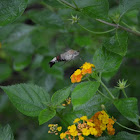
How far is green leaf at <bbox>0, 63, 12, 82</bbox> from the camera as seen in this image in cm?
262

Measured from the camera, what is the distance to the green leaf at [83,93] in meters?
1.08

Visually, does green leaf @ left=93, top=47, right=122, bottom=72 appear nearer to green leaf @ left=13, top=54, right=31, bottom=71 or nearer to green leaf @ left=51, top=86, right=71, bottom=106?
green leaf @ left=51, top=86, right=71, bottom=106

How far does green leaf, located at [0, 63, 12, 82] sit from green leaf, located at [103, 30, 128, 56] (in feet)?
4.96

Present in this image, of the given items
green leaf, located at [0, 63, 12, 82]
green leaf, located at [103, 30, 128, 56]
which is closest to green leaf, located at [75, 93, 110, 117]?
green leaf, located at [103, 30, 128, 56]

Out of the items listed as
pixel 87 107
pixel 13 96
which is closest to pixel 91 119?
pixel 87 107

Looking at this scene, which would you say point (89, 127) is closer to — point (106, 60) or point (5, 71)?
point (106, 60)

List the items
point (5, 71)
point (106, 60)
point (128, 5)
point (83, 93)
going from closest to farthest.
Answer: point (83, 93) < point (106, 60) < point (128, 5) < point (5, 71)

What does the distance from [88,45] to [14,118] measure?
116 centimetres

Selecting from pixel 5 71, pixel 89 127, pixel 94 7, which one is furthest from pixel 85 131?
pixel 5 71

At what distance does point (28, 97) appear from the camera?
130 cm

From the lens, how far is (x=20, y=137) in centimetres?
268

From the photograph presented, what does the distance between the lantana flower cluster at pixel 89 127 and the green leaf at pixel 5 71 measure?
1509mm

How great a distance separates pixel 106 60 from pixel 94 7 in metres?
0.28

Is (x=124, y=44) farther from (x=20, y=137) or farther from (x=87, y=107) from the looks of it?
(x=20, y=137)
